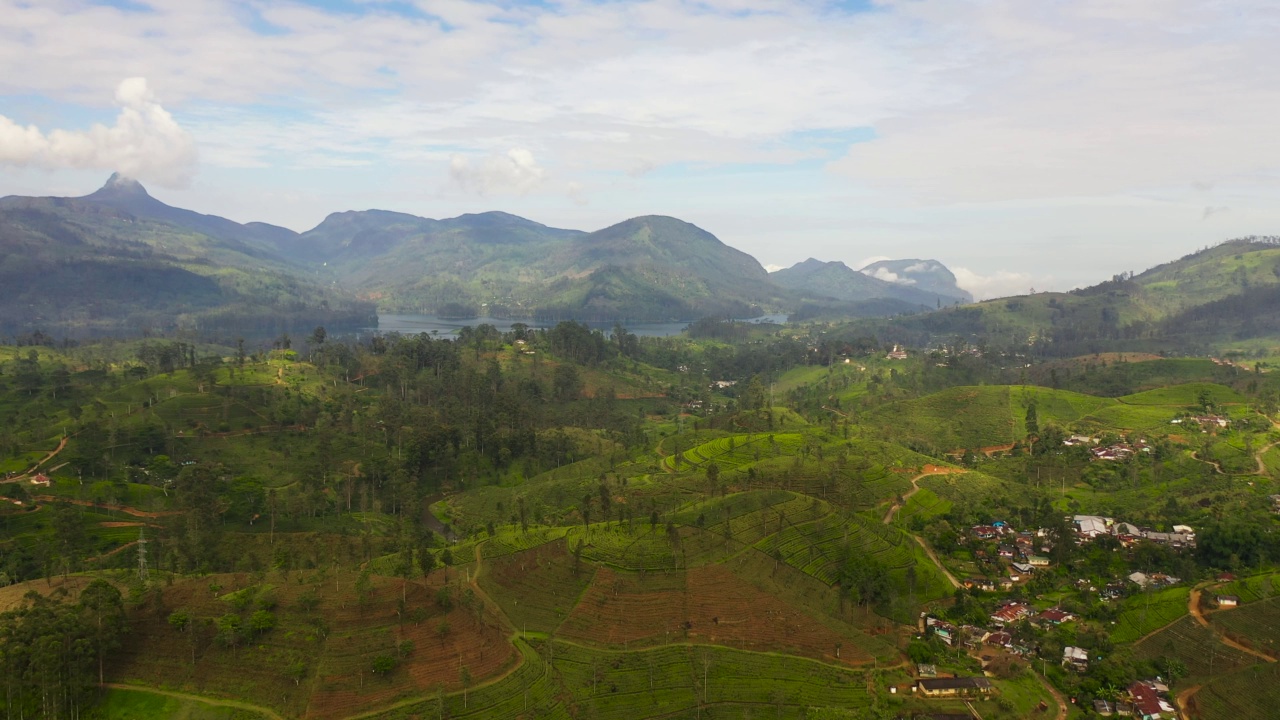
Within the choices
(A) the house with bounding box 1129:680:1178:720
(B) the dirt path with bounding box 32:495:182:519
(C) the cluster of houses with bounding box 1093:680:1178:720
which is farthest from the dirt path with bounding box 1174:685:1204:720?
(B) the dirt path with bounding box 32:495:182:519

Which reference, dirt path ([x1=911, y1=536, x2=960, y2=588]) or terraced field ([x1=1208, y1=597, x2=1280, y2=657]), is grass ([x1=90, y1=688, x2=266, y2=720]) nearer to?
dirt path ([x1=911, y1=536, x2=960, y2=588])

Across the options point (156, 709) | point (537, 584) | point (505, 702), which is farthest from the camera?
point (537, 584)

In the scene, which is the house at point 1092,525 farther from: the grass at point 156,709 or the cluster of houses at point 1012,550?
the grass at point 156,709

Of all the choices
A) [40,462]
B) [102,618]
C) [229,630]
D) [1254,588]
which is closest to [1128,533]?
[1254,588]

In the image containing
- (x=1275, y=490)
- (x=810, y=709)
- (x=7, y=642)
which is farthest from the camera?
(x=1275, y=490)

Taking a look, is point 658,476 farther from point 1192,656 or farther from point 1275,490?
point 1275,490

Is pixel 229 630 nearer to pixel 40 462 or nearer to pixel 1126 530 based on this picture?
pixel 40 462

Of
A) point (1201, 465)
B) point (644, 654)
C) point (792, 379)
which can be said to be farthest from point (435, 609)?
point (792, 379)
